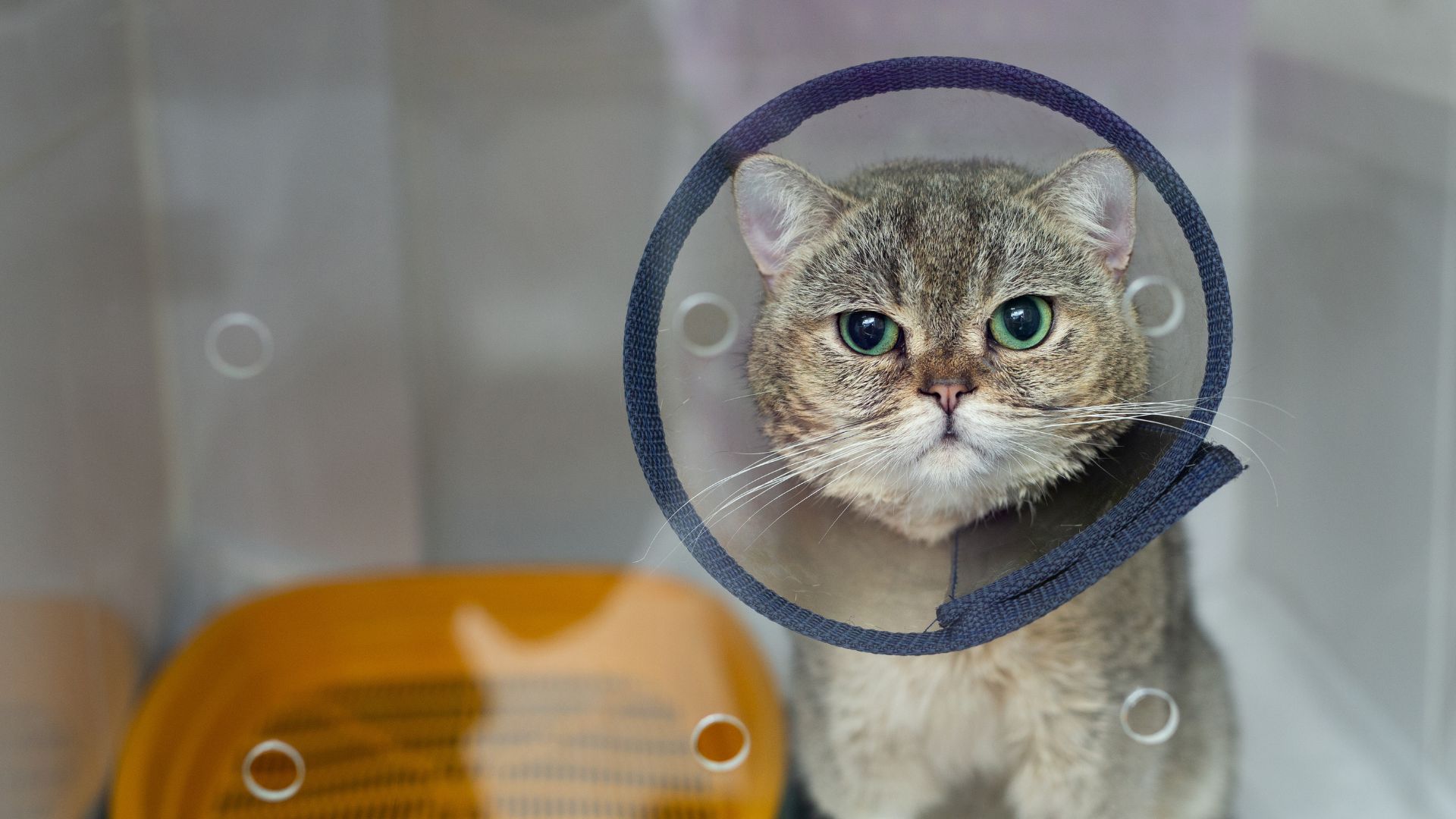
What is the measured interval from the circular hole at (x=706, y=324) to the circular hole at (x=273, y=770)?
24.1 inches

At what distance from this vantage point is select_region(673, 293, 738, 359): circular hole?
3.34 ft

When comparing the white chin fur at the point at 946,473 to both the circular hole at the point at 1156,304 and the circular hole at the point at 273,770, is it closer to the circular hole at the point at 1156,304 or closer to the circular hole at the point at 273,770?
the circular hole at the point at 1156,304

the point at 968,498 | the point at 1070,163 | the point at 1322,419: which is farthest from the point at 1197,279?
the point at 1322,419

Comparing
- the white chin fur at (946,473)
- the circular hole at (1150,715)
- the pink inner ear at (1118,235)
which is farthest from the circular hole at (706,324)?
the circular hole at (1150,715)

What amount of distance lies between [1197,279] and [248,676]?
3.80 feet

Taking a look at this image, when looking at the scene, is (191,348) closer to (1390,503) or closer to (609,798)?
(609,798)

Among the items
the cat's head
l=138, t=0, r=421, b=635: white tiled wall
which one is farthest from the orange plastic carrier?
the cat's head

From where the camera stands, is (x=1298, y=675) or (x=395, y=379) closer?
(x=1298, y=675)

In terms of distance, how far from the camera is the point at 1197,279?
2.59 ft

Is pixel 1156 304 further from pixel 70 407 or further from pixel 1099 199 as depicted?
pixel 70 407

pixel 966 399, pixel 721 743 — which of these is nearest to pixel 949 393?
pixel 966 399

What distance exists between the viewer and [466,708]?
1.34 metres

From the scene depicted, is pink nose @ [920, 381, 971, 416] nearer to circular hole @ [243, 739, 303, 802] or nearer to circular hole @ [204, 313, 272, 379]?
circular hole @ [243, 739, 303, 802]

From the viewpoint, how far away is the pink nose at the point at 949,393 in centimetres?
77
